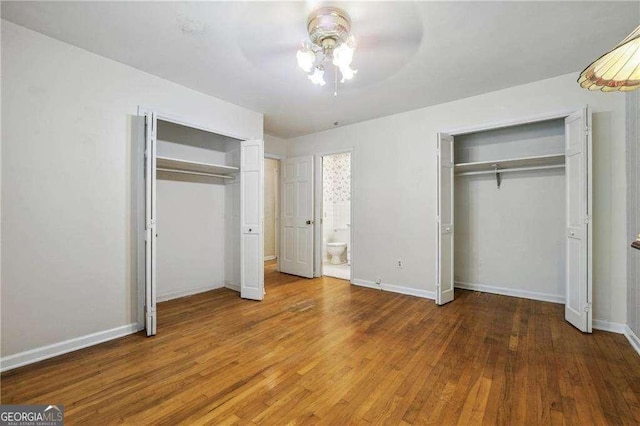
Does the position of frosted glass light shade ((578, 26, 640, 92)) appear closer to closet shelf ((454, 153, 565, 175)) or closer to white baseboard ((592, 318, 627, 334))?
closet shelf ((454, 153, 565, 175))

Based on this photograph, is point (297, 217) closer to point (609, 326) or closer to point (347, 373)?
point (347, 373)

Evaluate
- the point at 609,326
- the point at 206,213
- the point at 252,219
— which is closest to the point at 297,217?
the point at 252,219

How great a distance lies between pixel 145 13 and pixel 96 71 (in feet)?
3.27

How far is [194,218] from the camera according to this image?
4.07 metres

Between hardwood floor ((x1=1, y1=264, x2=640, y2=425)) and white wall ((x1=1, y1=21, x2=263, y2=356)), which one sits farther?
white wall ((x1=1, y1=21, x2=263, y2=356))

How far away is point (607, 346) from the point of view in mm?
2496

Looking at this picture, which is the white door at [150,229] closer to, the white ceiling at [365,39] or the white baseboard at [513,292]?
the white ceiling at [365,39]

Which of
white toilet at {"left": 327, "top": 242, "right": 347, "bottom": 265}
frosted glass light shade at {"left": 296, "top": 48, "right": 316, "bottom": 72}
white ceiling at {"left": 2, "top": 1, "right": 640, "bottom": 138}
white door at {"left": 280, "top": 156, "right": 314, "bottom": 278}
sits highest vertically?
white ceiling at {"left": 2, "top": 1, "right": 640, "bottom": 138}

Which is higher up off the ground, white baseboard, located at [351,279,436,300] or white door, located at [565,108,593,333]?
white door, located at [565,108,593,333]

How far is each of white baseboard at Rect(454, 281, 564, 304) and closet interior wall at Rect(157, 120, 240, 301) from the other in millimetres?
3530

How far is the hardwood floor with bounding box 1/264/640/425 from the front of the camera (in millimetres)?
1691

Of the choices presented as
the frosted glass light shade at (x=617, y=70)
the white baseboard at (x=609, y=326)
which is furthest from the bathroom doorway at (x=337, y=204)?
the frosted glass light shade at (x=617, y=70)

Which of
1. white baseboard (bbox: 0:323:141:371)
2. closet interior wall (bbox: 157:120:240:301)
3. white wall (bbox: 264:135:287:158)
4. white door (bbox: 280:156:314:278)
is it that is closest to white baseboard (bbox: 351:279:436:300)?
white door (bbox: 280:156:314:278)

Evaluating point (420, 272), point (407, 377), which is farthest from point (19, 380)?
point (420, 272)
